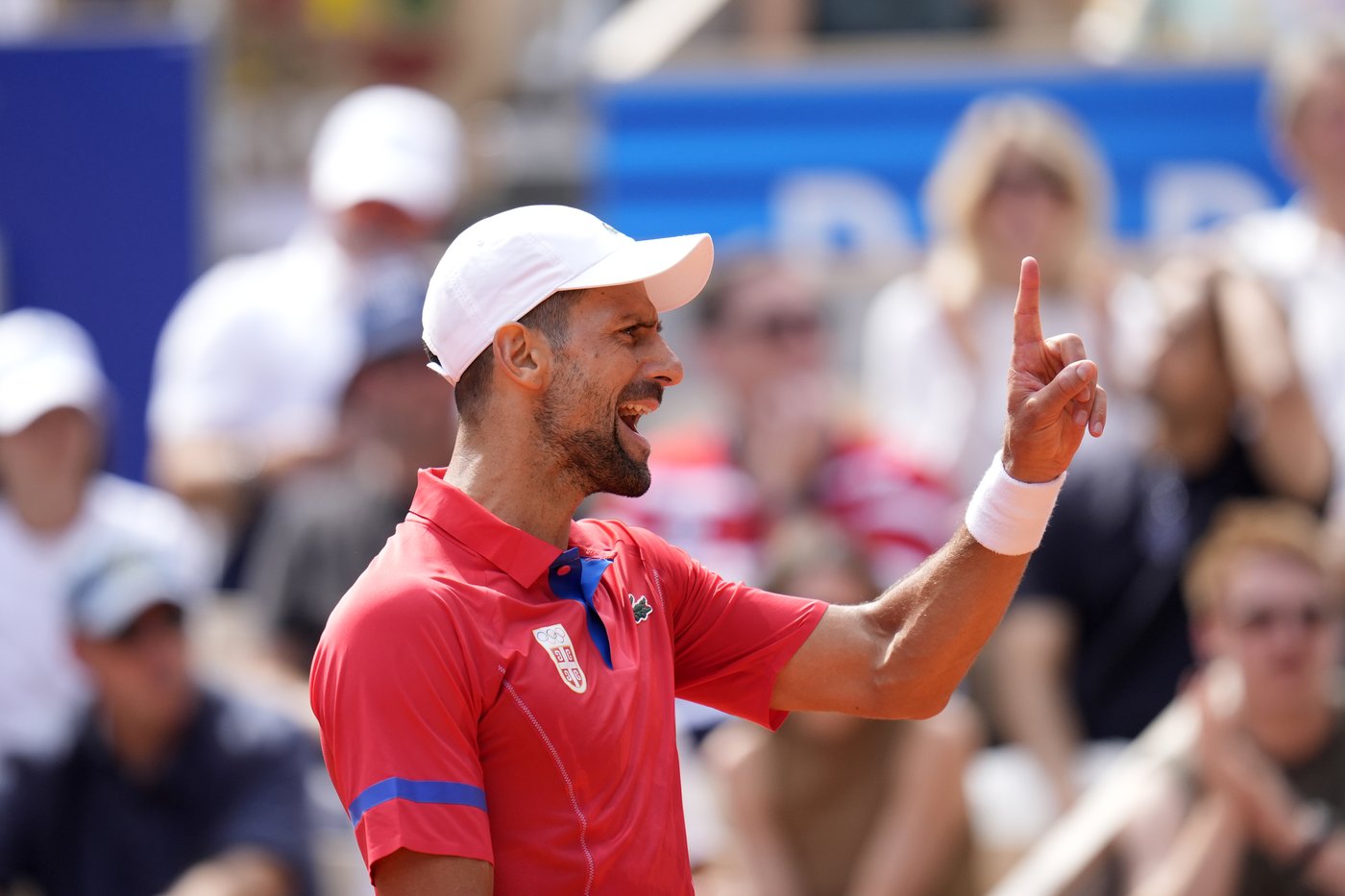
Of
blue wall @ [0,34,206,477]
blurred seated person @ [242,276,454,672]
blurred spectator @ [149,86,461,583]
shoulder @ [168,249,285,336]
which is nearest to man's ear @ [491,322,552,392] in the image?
blurred seated person @ [242,276,454,672]

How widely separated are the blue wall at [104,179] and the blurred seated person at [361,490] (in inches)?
95.3

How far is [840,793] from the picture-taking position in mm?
5121

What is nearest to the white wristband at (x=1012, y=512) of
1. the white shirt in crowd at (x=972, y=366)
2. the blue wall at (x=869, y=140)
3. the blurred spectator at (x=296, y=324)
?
the white shirt in crowd at (x=972, y=366)

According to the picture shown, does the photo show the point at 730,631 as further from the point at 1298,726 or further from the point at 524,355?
the point at 1298,726

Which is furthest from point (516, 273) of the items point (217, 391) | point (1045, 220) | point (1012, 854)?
point (217, 391)

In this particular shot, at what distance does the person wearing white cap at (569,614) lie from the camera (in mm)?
2324

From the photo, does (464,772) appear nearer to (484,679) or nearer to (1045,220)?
(484,679)

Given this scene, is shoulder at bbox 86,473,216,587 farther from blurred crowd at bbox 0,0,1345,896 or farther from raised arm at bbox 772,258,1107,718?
raised arm at bbox 772,258,1107,718

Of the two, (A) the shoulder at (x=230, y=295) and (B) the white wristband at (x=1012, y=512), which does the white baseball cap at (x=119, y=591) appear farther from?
(B) the white wristband at (x=1012, y=512)

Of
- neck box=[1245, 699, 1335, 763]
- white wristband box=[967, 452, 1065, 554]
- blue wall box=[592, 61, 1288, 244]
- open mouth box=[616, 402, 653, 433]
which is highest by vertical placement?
open mouth box=[616, 402, 653, 433]

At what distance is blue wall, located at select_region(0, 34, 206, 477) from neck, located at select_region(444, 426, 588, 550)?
17.9 feet

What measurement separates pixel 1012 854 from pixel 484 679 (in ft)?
10.5

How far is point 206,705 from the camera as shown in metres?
5.11

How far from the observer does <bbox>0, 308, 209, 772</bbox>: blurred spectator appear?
5.80m
